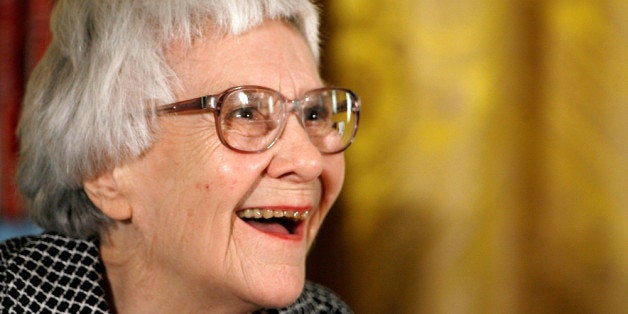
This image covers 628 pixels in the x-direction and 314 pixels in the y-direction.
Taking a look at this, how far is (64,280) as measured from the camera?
4.40ft

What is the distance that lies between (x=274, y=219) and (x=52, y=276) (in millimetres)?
453

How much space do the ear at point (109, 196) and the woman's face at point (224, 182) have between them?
3 cm

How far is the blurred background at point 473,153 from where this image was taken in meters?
1.70

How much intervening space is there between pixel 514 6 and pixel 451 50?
20 centimetres

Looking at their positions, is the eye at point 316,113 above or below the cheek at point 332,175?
above

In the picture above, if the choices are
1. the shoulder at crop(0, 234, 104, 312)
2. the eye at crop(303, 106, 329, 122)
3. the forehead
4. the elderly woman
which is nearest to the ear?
the elderly woman

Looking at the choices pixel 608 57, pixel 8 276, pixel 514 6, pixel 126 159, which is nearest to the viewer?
pixel 126 159

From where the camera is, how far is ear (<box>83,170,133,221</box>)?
51.0 inches

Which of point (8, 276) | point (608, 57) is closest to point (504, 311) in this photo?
point (608, 57)

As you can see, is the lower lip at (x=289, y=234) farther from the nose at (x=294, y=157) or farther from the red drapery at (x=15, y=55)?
the red drapery at (x=15, y=55)

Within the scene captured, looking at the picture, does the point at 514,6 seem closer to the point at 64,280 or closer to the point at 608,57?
the point at 608,57

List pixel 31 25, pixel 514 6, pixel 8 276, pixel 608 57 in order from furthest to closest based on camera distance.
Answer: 1. pixel 31 25
2. pixel 514 6
3. pixel 608 57
4. pixel 8 276

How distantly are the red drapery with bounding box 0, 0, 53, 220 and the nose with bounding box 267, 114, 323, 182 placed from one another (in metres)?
1.10

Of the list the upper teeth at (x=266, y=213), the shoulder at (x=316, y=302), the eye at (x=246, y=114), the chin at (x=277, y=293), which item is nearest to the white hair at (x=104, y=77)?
the eye at (x=246, y=114)
